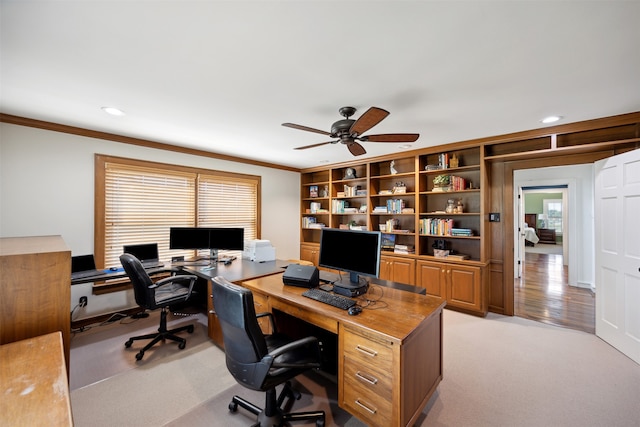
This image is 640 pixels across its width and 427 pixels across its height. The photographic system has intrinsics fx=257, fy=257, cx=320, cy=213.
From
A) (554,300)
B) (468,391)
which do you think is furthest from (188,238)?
Result: (554,300)

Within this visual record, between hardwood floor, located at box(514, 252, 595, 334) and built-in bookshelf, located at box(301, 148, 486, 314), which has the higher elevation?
built-in bookshelf, located at box(301, 148, 486, 314)

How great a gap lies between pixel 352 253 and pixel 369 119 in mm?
1063

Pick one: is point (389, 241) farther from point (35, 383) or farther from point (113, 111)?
point (35, 383)

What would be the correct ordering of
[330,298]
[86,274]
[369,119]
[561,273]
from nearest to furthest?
[330,298], [369,119], [86,274], [561,273]

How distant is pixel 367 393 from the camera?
60.1 inches

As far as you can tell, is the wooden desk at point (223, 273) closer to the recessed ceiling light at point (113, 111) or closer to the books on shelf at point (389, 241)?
the recessed ceiling light at point (113, 111)

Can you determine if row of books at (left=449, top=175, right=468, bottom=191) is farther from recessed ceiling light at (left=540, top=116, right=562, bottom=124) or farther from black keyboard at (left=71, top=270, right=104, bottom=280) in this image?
black keyboard at (left=71, top=270, right=104, bottom=280)

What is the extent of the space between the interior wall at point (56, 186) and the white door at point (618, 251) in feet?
18.0

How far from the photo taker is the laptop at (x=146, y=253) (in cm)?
339

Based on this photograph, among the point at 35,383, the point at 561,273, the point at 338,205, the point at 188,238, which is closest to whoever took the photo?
the point at 35,383

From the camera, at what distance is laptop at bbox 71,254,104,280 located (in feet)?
9.61

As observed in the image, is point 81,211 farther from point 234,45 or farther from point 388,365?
point 388,365

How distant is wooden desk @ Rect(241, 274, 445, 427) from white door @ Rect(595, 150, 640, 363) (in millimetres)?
2224

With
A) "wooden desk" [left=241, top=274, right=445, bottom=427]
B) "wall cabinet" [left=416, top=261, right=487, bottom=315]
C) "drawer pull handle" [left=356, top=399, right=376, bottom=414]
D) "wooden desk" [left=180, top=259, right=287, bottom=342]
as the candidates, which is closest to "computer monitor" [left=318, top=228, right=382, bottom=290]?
"wooden desk" [left=241, top=274, right=445, bottom=427]
